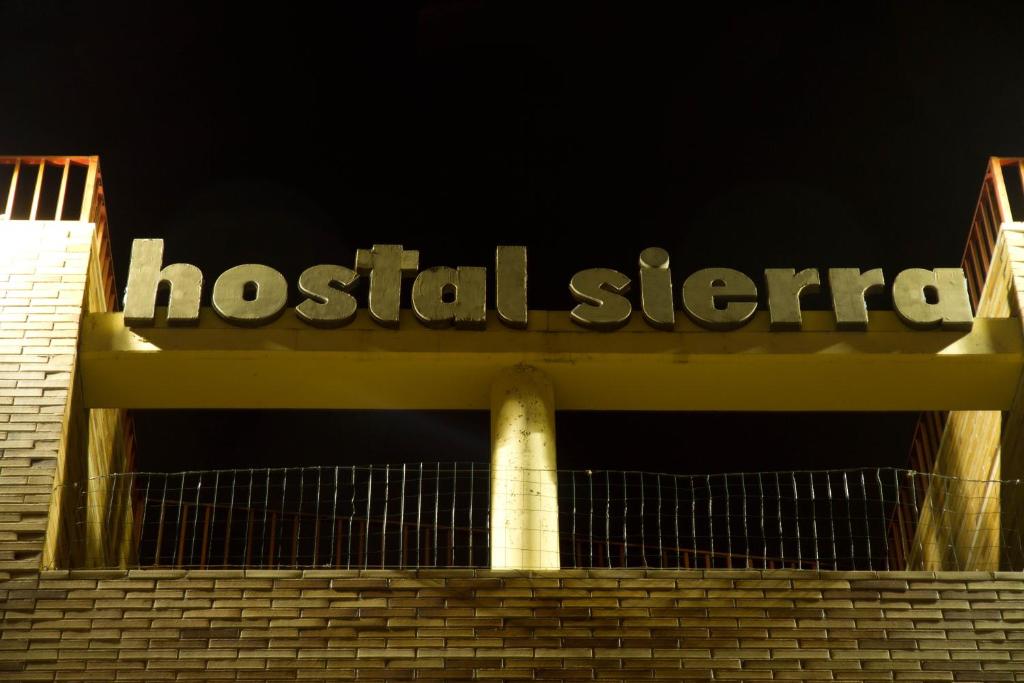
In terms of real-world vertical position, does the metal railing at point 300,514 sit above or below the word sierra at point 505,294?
below

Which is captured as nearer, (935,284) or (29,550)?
(29,550)

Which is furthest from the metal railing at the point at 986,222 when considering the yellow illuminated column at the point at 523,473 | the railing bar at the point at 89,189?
the railing bar at the point at 89,189

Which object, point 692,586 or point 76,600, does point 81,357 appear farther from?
point 692,586

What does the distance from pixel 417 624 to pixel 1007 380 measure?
6.37 meters

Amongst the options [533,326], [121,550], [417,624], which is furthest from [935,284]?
[121,550]

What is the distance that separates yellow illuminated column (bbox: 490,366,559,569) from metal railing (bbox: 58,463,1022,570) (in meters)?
0.20

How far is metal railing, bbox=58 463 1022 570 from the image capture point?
10273mm

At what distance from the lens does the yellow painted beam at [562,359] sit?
12.1 m

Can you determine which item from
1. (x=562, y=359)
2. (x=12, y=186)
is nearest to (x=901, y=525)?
(x=562, y=359)

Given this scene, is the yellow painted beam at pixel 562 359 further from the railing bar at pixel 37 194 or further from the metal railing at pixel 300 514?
the railing bar at pixel 37 194

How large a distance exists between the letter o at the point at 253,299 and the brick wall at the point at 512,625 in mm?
2911

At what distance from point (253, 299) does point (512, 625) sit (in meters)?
4.53

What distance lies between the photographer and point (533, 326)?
12.4m

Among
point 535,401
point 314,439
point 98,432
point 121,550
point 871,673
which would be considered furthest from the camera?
point 314,439
